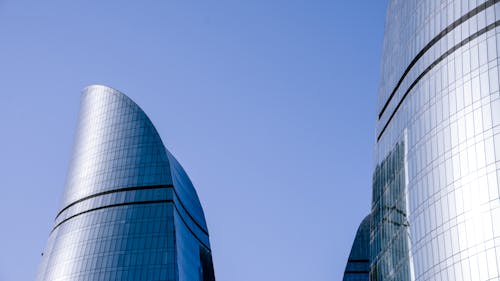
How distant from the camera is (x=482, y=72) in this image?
41.7m

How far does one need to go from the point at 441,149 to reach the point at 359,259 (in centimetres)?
5472

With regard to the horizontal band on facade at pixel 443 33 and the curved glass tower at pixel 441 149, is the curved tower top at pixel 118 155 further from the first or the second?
the horizontal band on facade at pixel 443 33

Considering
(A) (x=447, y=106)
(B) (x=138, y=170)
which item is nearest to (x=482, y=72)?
(A) (x=447, y=106)

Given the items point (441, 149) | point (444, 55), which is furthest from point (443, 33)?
point (441, 149)

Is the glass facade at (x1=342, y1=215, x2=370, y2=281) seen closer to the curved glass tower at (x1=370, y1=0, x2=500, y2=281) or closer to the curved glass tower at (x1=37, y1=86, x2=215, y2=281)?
the curved glass tower at (x1=37, y1=86, x2=215, y2=281)

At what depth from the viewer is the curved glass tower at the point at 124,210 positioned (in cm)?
7494

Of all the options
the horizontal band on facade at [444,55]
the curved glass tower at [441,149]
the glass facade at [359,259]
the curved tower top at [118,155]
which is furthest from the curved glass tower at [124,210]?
the horizontal band on facade at [444,55]

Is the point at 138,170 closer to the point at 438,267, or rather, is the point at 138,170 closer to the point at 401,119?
the point at 401,119

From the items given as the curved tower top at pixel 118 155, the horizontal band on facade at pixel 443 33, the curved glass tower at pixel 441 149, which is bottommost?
the curved glass tower at pixel 441 149

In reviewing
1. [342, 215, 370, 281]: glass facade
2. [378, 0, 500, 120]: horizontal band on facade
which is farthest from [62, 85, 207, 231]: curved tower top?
[378, 0, 500, 120]: horizontal band on facade

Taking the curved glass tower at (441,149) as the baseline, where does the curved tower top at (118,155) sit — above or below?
above

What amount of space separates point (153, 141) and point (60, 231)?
13075 mm

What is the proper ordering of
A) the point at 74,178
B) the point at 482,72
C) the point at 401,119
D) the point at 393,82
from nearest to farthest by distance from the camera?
the point at 482,72
the point at 401,119
the point at 393,82
the point at 74,178

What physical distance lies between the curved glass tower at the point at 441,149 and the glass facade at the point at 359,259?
132 feet
